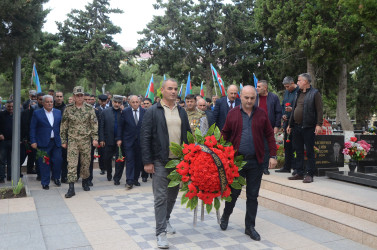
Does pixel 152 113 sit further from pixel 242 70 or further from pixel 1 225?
pixel 242 70

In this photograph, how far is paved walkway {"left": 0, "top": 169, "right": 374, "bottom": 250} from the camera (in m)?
4.86

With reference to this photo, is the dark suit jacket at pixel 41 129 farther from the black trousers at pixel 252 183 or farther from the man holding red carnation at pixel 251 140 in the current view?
the black trousers at pixel 252 183

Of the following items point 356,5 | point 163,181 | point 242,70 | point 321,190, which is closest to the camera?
point 163,181

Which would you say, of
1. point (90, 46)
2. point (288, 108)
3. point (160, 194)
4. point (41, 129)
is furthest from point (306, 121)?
point (90, 46)

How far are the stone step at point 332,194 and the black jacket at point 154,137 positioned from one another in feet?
9.40

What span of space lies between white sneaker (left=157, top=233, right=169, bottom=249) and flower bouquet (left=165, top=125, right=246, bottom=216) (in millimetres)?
522

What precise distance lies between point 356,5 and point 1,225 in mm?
9236

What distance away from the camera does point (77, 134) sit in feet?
25.9

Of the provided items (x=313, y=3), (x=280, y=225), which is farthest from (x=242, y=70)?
(x=280, y=225)

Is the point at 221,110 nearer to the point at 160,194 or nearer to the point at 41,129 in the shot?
the point at 160,194

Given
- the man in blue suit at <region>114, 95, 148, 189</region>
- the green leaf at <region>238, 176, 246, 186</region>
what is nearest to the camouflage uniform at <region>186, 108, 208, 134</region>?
the man in blue suit at <region>114, 95, 148, 189</region>

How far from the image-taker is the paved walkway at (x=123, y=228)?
15.9ft

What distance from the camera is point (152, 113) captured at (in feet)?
16.2

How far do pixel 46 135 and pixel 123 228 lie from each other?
385cm
